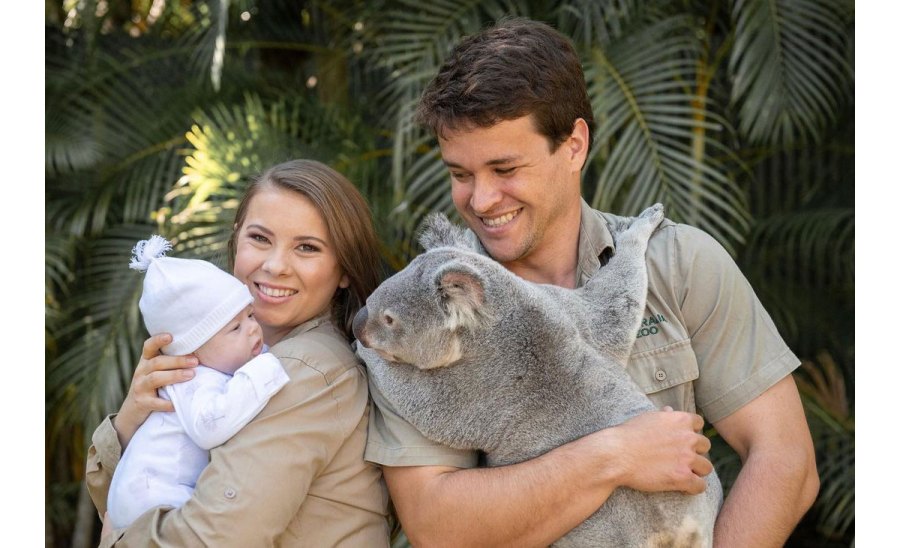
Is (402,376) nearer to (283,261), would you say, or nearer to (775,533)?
(283,261)

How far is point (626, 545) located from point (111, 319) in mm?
3682

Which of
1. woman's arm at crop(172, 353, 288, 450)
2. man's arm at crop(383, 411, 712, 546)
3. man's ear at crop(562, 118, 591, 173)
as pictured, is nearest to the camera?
man's arm at crop(383, 411, 712, 546)

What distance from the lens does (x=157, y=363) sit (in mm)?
2574

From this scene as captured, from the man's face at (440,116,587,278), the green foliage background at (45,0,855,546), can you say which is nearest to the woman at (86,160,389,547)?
the man's face at (440,116,587,278)

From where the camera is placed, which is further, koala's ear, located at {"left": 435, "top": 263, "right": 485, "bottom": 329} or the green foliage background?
the green foliage background

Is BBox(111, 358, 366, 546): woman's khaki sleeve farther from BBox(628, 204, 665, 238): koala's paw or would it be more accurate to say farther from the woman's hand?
BBox(628, 204, 665, 238): koala's paw

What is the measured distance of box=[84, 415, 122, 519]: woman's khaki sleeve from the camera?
8.81 feet

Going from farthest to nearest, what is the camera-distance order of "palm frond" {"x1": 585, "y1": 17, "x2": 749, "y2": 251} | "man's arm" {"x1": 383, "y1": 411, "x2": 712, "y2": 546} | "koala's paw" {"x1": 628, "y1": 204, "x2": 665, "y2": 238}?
"palm frond" {"x1": 585, "y1": 17, "x2": 749, "y2": 251}
"koala's paw" {"x1": 628, "y1": 204, "x2": 665, "y2": 238}
"man's arm" {"x1": 383, "y1": 411, "x2": 712, "y2": 546}

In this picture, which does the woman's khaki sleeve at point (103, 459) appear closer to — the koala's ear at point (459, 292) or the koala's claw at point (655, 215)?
the koala's ear at point (459, 292)

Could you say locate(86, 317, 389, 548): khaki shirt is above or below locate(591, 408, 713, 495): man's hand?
below

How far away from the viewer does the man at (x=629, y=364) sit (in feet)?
7.63

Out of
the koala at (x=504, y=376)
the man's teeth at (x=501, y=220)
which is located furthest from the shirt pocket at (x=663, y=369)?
the man's teeth at (x=501, y=220)

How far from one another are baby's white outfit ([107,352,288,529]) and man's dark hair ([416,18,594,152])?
880 millimetres

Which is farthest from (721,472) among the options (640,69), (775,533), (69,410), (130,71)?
(130,71)
